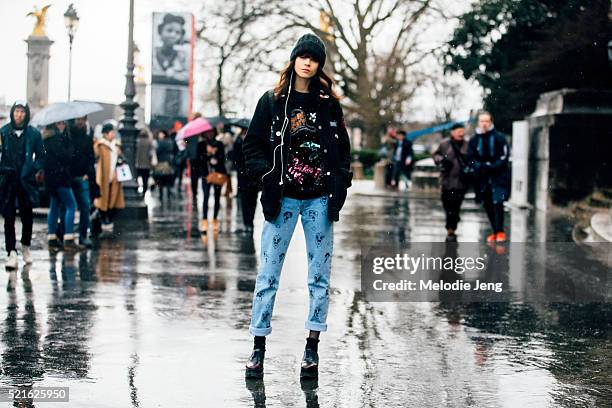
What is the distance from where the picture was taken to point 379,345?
8.19 metres

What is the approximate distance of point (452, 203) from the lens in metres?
16.7

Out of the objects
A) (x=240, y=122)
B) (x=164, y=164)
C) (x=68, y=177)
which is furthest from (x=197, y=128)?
(x=164, y=164)

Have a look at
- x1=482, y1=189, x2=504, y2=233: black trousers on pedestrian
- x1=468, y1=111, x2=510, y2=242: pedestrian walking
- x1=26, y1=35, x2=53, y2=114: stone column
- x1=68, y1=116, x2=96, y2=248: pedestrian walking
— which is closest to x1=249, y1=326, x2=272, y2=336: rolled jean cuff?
x1=68, y1=116, x2=96, y2=248: pedestrian walking

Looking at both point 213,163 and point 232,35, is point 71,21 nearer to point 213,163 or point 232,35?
point 232,35

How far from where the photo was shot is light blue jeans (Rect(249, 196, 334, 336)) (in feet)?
23.5

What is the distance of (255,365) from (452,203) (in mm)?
9853

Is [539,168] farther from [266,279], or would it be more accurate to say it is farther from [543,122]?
[266,279]

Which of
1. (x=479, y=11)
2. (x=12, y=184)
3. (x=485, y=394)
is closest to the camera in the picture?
(x=485, y=394)

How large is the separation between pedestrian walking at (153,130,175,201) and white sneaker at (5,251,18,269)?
16.2m

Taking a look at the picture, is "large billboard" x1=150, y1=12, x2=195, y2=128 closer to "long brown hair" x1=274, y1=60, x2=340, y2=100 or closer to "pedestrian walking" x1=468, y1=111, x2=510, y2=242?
"pedestrian walking" x1=468, y1=111, x2=510, y2=242

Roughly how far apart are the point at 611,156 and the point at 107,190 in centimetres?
1036

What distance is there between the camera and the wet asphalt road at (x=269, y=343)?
6621mm

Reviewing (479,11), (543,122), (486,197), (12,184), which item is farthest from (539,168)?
(12,184)

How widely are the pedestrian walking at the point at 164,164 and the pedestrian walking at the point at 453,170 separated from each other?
41.7ft
